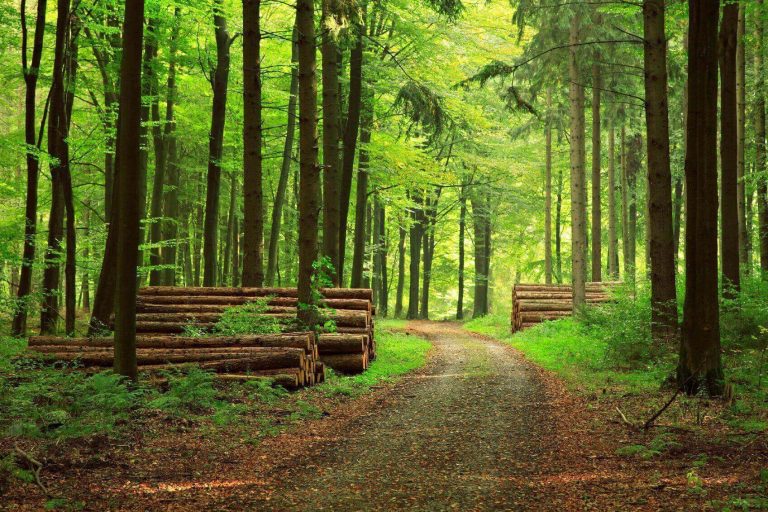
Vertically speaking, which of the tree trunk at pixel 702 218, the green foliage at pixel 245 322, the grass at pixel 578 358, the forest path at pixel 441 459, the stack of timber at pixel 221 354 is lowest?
the forest path at pixel 441 459

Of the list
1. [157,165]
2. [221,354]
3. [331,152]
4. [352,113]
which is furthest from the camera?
[157,165]

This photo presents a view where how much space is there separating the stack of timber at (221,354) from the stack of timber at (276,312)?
135cm

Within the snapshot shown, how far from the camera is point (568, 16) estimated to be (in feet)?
61.6

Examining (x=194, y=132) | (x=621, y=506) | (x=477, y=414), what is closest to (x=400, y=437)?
(x=477, y=414)

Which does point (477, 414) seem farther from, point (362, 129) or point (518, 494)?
point (362, 129)

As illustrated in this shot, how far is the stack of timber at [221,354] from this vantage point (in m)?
10.5

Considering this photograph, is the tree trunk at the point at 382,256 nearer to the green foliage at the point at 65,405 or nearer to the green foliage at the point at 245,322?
the green foliage at the point at 245,322

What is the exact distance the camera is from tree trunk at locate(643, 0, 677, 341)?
1298 cm

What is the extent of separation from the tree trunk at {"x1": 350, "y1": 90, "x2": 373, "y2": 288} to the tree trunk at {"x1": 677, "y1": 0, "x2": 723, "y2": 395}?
12911 mm

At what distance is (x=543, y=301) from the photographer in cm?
2384

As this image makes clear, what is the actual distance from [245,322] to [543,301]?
565 inches

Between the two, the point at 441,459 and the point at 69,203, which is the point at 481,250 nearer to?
the point at 69,203

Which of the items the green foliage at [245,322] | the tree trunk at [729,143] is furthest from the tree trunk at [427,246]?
the green foliage at [245,322]

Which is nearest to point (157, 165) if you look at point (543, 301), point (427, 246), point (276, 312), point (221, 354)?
point (276, 312)
